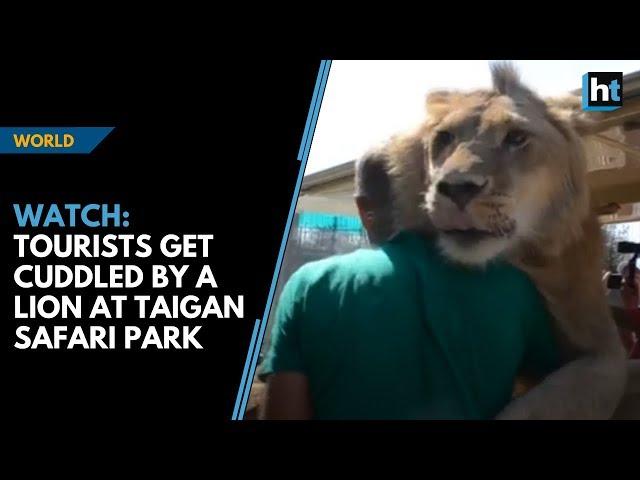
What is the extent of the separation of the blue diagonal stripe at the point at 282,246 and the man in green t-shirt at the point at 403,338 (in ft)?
0.21

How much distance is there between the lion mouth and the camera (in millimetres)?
2812

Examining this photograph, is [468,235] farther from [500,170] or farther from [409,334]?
[409,334]

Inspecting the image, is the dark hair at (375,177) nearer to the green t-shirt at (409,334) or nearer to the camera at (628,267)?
the green t-shirt at (409,334)

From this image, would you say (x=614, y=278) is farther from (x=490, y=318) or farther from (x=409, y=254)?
(x=409, y=254)

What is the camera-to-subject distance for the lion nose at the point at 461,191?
9.11ft

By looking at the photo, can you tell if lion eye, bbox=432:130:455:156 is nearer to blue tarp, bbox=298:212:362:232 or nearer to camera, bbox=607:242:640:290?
blue tarp, bbox=298:212:362:232

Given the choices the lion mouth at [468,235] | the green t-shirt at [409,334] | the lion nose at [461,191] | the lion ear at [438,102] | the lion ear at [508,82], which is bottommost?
the green t-shirt at [409,334]

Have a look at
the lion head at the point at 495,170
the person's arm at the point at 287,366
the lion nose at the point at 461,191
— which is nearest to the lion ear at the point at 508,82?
the lion head at the point at 495,170

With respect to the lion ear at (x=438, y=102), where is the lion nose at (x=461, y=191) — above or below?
below

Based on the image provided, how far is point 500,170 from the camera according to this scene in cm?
279

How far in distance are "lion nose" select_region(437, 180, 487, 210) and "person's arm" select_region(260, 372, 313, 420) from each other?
3.19 ft

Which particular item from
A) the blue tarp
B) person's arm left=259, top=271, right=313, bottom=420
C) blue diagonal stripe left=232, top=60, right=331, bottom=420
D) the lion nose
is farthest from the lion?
person's arm left=259, top=271, right=313, bottom=420

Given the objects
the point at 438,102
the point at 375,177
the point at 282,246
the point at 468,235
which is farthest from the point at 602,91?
the point at 282,246

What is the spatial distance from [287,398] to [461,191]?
1.14 metres
